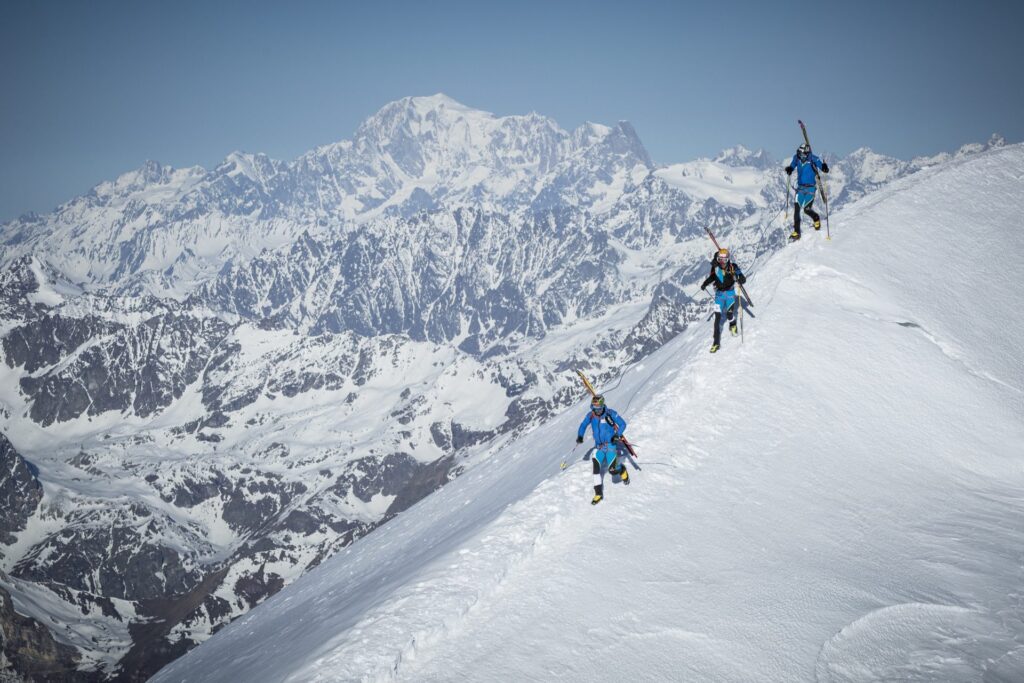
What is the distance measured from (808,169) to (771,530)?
1937 centimetres

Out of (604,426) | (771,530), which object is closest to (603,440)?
(604,426)

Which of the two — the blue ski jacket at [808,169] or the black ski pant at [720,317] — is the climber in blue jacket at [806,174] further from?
the black ski pant at [720,317]

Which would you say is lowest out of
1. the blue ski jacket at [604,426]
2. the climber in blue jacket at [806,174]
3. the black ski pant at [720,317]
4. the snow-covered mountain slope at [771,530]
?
the snow-covered mountain slope at [771,530]

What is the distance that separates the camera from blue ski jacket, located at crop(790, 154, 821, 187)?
103ft

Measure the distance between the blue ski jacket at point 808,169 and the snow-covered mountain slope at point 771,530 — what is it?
3892 millimetres

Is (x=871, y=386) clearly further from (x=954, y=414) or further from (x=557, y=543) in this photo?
(x=557, y=543)

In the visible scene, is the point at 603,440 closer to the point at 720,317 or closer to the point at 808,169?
the point at 720,317

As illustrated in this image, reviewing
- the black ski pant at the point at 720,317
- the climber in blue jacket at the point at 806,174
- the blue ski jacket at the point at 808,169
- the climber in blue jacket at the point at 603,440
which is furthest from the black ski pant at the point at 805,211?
the climber in blue jacket at the point at 603,440

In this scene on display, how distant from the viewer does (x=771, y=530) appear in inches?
747

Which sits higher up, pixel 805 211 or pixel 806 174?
pixel 806 174

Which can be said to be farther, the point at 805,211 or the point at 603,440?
the point at 805,211

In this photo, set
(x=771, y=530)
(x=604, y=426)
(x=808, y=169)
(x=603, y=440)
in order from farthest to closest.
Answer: (x=808, y=169)
(x=604, y=426)
(x=603, y=440)
(x=771, y=530)

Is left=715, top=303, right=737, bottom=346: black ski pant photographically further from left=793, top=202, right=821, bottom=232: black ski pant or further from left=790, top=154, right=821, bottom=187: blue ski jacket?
left=790, top=154, right=821, bottom=187: blue ski jacket

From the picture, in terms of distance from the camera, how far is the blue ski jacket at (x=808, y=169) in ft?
103
